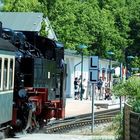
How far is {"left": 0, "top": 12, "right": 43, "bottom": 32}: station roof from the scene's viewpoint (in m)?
44.0

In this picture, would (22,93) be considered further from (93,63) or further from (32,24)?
(32,24)

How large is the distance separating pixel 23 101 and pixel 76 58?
3441 cm

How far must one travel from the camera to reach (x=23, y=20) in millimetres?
44500

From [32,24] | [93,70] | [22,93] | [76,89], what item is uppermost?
[32,24]

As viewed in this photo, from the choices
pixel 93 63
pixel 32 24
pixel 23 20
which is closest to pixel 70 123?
pixel 93 63

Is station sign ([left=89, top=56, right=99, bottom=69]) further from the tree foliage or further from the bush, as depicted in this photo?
the tree foliage

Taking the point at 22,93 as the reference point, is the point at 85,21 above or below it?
above

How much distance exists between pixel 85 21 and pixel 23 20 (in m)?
13.4

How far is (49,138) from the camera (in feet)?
55.6

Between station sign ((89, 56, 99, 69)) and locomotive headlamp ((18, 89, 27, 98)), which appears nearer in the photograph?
locomotive headlamp ((18, 89, 27, 98))

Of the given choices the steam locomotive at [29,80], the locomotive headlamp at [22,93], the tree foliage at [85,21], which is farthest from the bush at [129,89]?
the tree foliage at [85,21]

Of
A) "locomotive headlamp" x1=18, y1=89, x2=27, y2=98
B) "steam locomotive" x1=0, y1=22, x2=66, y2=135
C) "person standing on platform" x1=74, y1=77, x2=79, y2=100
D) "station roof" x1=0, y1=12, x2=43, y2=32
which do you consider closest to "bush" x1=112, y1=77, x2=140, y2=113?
"steam locomotive" x1=0, y1=22, x2=66, y2=135

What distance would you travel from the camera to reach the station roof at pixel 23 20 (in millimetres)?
43969

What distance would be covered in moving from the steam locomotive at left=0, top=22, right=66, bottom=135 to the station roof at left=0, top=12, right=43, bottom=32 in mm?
22574
